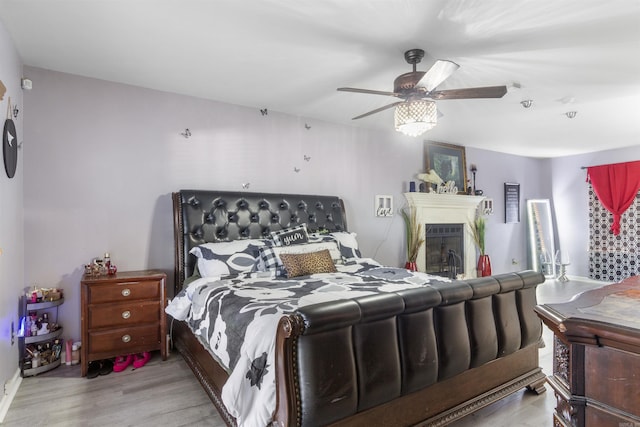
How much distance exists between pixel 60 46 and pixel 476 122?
4.19 metres

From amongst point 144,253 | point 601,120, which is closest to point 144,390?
point 144,253

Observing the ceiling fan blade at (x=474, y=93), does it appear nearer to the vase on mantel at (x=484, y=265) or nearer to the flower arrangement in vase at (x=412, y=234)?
the flower arrangement in vase at (x=412, y=234)

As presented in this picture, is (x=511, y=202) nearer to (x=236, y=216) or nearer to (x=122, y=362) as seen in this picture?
(x=236, y=216)

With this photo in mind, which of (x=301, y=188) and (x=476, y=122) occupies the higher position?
(x=476, y=122)

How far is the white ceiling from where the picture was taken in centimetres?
193

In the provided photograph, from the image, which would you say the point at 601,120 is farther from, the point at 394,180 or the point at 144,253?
the point at 144,253

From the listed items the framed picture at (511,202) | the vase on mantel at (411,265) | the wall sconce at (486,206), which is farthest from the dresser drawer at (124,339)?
the framed picture at (511,202)

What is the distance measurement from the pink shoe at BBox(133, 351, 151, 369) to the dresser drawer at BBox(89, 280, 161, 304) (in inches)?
19.2

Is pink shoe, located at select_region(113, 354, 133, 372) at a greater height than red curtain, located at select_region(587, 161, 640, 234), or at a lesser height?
lesser

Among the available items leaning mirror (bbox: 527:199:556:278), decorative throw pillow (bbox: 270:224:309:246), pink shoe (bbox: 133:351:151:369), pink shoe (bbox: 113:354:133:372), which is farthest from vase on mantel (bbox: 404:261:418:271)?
leaning mirror (bbox: 527:199:556:278)

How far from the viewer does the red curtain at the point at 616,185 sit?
5488 millimetres

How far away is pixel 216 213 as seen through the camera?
3.26 metres

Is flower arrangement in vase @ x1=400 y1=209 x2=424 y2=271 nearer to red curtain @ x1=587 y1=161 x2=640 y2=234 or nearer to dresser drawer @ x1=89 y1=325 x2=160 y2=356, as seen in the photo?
dresser drawer @ x1=89 y1=325 x2=160 y2=356

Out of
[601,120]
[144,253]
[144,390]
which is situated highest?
[601,120]
